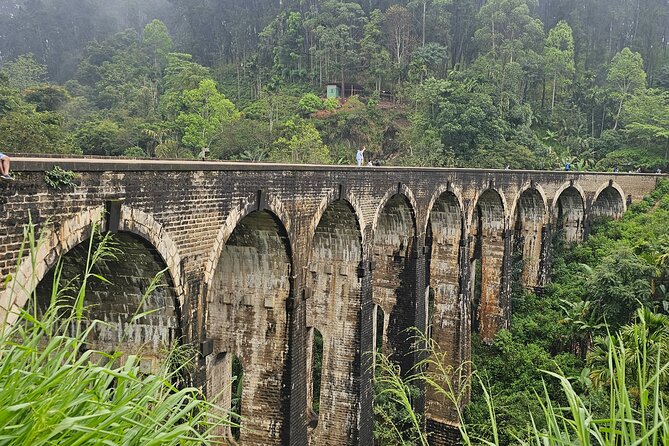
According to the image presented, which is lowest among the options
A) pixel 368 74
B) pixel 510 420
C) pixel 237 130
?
pixel 510 420

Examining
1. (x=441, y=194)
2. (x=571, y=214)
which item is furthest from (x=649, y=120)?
(x=441, y=194)

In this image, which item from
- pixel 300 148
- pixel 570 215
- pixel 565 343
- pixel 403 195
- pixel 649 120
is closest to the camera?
pixel 403 195

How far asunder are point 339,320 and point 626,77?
37092mm

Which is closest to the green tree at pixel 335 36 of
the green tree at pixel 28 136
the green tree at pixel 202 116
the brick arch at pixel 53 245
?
the green tree at pixel 202 116

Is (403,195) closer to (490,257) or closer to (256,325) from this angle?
(256,325)

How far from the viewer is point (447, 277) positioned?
16.1 m

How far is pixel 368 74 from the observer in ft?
139

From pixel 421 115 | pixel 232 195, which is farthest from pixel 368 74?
pixel 232 195

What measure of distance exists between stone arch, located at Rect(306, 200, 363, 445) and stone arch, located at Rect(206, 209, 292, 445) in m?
2.09

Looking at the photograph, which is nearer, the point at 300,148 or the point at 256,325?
the point at 256,325

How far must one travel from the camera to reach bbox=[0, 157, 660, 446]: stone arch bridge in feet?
17.0

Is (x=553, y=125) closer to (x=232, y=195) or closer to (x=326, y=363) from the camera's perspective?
(x=326, y=363)

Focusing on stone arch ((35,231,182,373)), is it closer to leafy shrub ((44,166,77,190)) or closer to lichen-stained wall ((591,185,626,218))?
leafy shrub ((44,166,77,190))

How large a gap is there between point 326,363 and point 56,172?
7.87m
